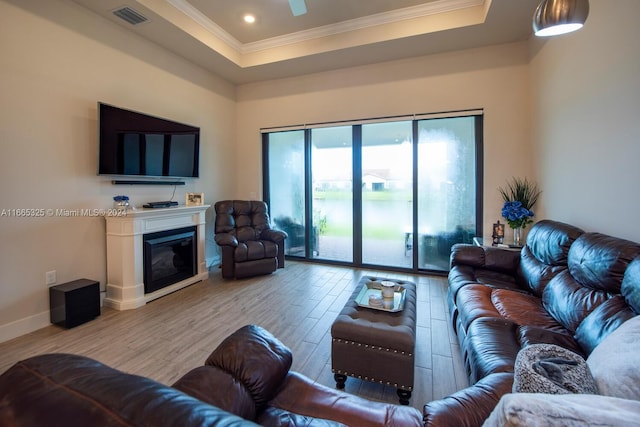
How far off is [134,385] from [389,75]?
4.85 m

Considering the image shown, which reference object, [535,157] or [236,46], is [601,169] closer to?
[535,157]

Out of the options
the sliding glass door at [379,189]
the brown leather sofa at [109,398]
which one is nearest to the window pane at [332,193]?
the sliding glass door at [379,189]

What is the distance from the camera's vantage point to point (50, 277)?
2.91m

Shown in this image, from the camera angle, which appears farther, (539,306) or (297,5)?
(297,5)

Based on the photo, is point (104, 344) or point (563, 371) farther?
point (104, 344)

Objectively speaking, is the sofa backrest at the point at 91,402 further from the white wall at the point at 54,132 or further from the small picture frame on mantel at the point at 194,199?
the small picture frame on mantel at the point at 194,199

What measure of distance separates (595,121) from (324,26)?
10.9 ft

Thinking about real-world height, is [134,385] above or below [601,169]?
below

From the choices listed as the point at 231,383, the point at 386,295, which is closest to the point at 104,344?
the point at 231,383

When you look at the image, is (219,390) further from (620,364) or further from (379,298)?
(379,298)

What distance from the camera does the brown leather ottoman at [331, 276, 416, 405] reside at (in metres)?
1.75

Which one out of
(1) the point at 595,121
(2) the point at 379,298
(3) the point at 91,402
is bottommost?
(2) the point at 379,298

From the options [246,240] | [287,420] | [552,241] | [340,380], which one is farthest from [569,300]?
[246,240]

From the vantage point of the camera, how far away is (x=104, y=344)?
250cm
